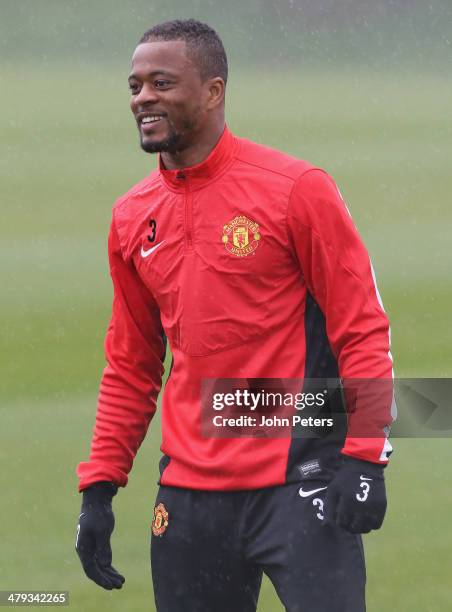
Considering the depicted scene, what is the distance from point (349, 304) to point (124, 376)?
518 mm

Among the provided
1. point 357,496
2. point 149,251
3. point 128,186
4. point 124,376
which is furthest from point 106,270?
point 357,496

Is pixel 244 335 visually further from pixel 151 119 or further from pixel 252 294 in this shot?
pixel 151 119

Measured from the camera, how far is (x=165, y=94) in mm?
2387

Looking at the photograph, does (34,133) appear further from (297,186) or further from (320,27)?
(297,186)

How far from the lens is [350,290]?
2.33 meters

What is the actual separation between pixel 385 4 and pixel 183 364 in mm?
4835

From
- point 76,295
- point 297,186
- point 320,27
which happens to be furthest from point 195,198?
point 320,27

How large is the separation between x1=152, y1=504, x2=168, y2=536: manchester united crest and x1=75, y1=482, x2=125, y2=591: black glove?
148 mm

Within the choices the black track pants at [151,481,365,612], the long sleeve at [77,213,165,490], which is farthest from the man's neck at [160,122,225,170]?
the black track pants at [151,481,365,612]

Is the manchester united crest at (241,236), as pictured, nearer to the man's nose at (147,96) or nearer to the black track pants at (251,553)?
the man's nose at (147,96)

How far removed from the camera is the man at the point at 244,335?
2.32m

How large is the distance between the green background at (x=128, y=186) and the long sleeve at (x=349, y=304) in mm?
1402

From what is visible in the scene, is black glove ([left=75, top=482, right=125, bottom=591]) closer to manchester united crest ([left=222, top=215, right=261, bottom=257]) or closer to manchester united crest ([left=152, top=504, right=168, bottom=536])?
manchester united crest ([left=152, top=504, right=168, bottom=536])

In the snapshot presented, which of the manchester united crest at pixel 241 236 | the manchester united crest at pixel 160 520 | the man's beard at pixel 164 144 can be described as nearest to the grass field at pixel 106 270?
the manchester united crest at pixel 160 520
